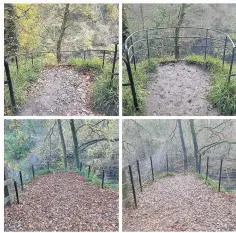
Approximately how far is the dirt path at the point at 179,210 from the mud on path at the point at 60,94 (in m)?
1.02

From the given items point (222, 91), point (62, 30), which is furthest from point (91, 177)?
point (62, 30)

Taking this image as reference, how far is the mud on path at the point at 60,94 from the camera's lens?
249cm

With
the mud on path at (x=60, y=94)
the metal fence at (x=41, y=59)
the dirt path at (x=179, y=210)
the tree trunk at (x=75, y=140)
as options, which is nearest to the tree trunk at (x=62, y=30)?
the metal fence at (x=41, y=59)

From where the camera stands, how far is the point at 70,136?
9.18 ft

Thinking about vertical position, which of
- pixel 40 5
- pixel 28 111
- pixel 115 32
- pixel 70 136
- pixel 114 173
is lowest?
pixel 114 173

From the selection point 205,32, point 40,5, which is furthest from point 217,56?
point 40,5

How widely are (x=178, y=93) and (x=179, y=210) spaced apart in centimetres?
111

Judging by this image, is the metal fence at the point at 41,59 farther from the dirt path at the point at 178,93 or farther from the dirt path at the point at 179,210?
the dirt path at the point at 179,210

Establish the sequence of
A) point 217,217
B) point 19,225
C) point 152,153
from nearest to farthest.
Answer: point 19,225
point 217,217
point 152,153

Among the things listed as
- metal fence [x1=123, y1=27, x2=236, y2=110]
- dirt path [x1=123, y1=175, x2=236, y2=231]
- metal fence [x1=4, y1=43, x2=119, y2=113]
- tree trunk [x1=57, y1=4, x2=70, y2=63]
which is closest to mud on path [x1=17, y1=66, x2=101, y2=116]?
metal fence [x1=4, y1=43, x2=119, y2=113]

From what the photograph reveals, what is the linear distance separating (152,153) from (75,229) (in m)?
1.09

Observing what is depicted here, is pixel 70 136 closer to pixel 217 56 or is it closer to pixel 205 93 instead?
pixel 205 93

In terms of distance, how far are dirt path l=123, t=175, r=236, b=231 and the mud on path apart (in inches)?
40.3

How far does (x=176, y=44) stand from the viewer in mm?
2941
